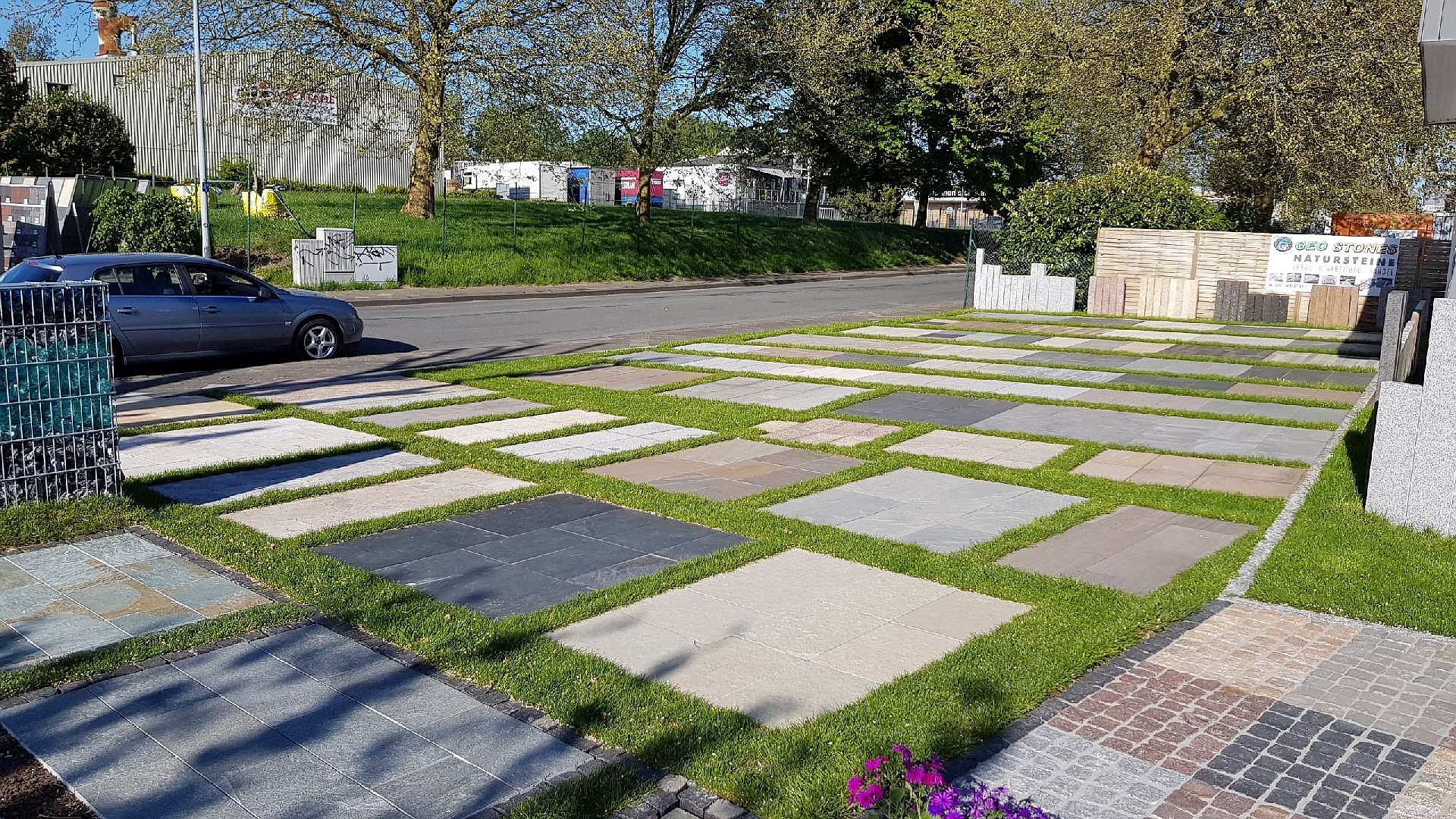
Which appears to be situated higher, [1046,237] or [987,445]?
[1046,237]

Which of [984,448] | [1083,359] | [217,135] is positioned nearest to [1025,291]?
[1083,359]

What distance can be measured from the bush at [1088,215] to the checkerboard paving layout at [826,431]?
15989mm

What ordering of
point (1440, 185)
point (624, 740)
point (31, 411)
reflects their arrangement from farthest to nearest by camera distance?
point (1440, 185) < point (31, 411) < point (624, 740)

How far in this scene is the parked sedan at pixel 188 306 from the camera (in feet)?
42.7

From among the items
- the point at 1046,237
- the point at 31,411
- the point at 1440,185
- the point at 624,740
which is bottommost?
the point at 624,740

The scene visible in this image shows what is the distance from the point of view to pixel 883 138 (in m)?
46.7

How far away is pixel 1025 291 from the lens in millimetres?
25734

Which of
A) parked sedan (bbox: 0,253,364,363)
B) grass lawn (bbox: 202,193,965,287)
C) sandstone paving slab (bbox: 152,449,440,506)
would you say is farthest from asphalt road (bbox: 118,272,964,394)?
sandstone paving slab (bbox: 152,449,440,506)

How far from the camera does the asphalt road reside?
14.3m

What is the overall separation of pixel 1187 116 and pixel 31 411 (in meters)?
27.1

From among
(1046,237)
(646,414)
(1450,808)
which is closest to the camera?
(1450,808)

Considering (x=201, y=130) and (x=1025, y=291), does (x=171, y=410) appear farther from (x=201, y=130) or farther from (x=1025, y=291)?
(x=1025, y=291)

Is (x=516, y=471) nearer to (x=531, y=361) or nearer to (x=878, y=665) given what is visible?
(x=878, y=665)

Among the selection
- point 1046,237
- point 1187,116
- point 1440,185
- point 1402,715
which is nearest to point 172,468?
point 1402,715
